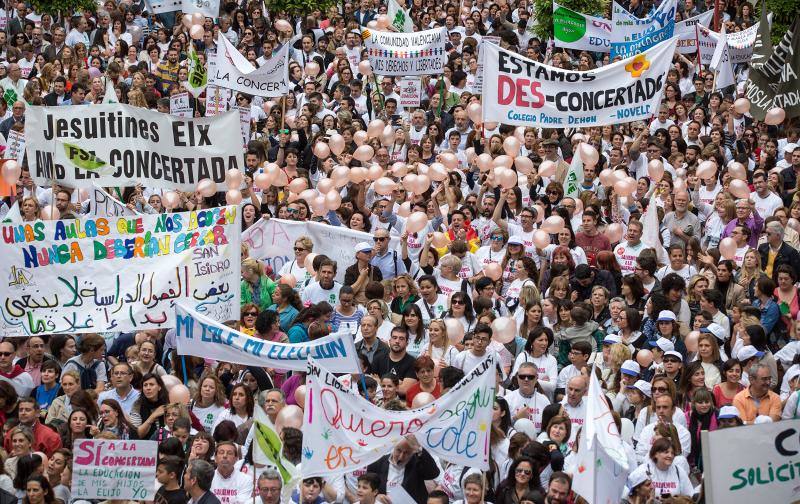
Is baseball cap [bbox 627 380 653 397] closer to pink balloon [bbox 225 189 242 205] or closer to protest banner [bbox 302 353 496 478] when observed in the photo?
protest banner [bbox 302 353 496 478]

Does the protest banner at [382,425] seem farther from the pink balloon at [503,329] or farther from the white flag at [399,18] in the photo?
the white flag at [399,18]

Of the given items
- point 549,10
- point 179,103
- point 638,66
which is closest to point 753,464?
point 638,66

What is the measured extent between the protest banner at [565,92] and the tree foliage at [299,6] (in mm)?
8321

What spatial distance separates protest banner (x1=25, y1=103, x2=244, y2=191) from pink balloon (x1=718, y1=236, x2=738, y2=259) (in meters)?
5.05

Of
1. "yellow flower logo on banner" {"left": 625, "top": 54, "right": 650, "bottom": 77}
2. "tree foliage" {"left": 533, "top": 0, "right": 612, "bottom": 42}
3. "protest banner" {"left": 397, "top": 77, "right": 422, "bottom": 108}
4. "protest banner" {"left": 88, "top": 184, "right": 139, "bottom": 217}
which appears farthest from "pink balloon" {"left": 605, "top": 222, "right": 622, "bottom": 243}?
"tree foliage" {"left": 533, "top": 0, "right": 612, "bottom": 42}

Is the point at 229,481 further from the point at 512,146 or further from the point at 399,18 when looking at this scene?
the point at 399,18

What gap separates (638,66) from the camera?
741 inches

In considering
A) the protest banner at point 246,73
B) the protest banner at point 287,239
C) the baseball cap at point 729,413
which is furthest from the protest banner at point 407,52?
the baseball cap at point 729,413

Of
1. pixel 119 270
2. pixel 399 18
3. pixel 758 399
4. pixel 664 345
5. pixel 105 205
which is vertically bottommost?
pixel 758 399

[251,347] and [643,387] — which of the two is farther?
[643,387]

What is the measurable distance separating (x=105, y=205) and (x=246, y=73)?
13.8 ft

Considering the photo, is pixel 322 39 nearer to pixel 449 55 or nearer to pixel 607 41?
pixel 449 55

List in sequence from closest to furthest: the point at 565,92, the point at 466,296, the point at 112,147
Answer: the point at 466,296, the point at 112,147, the point at 565,92

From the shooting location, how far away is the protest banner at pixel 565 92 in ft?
61.4
